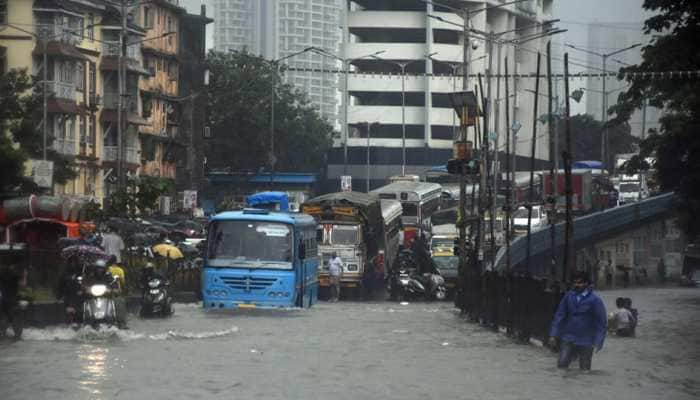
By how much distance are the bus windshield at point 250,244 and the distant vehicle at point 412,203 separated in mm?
35857

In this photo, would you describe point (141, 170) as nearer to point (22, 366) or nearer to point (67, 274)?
point (67, 274)

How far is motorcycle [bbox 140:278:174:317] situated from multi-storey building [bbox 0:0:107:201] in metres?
26.9

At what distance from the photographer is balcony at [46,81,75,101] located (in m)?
66.8

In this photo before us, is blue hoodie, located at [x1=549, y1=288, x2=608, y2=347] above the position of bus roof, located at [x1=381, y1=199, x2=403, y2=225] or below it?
below

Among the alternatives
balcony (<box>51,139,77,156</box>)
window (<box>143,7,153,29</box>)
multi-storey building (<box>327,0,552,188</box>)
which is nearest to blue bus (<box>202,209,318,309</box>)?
balcony (<box>51,139,77,156</box>)

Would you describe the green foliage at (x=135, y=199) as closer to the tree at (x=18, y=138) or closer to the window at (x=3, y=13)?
the tree at (x=18, y=138)

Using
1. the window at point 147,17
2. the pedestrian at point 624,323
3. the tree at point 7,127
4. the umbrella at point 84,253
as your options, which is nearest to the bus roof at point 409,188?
the window at point 147,17

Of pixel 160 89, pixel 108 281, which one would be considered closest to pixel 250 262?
pixel 108 281

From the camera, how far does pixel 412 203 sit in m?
76.8

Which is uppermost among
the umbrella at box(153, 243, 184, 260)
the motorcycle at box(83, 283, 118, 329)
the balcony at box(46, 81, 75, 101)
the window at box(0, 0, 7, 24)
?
the window at box(0, 0, 7, 24)

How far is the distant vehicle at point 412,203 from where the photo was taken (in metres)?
74.3

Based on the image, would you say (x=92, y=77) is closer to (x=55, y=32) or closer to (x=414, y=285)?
(x=55, y=32)

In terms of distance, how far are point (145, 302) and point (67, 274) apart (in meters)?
5.98

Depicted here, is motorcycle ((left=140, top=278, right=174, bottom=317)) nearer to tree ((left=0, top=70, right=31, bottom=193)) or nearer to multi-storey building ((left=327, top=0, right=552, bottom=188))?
tree ((left=0, top=70, right=31, bottom=193))
